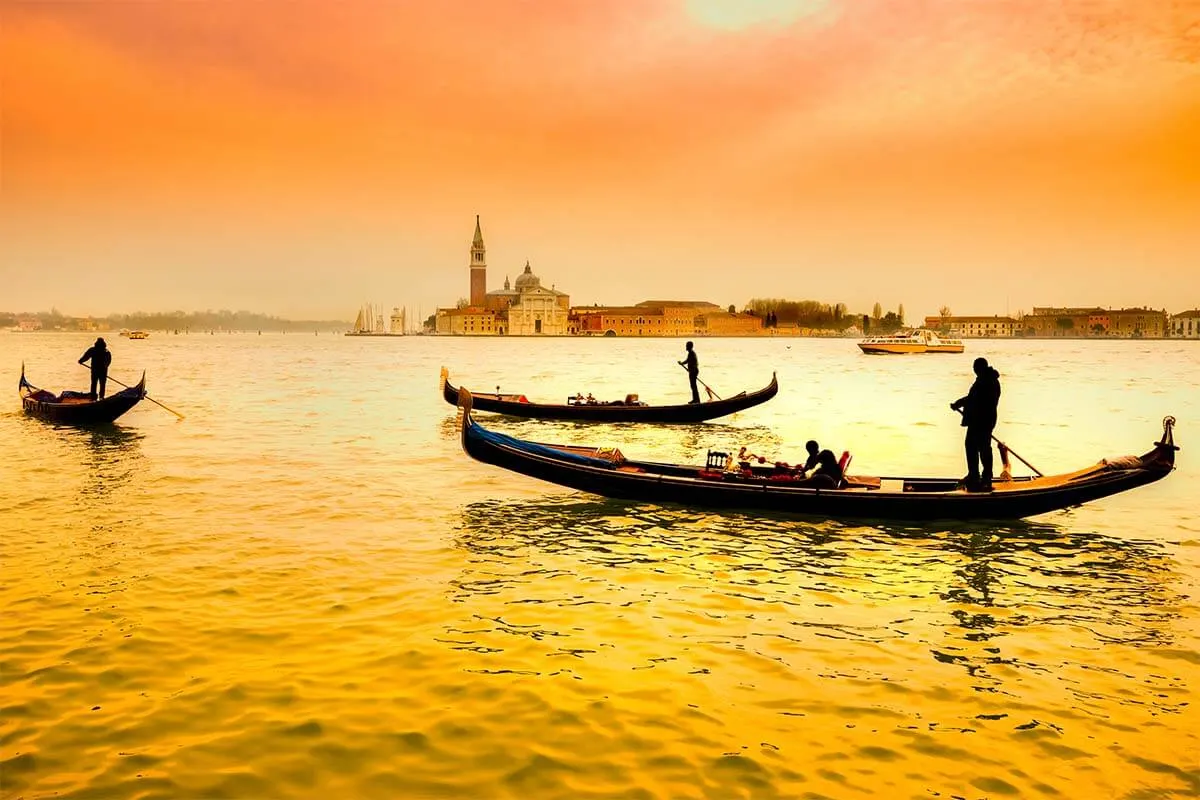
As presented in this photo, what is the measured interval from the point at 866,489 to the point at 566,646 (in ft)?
16.6

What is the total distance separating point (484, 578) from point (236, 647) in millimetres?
2393

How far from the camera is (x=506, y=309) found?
164m

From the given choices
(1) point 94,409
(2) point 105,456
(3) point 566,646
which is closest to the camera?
(3) point 566,646

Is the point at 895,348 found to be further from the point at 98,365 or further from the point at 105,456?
the point at 105,456

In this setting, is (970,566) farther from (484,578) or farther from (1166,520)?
(484,578)

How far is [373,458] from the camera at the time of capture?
15.4 m

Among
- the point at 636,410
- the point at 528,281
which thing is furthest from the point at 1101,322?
the point at 636,410

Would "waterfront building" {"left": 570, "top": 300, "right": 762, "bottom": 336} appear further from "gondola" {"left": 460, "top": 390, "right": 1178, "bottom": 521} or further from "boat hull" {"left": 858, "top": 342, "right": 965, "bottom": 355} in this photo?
"gondola" {"left": 460, "top": 390, "right": 1178, "bottom": 521}

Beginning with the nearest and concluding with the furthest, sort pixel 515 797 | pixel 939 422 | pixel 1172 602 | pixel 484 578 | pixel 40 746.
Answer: pixel 515 797 < pixel 40 746 < pixel 1172 602 < pixel 484 578 < pixel 939 422

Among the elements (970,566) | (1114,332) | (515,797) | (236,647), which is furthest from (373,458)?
(1114,332)

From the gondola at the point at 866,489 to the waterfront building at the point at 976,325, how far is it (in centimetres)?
18385

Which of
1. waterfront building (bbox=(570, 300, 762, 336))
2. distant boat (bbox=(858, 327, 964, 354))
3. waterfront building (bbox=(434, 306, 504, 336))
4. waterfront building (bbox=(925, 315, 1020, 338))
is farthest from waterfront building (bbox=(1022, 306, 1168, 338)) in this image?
waterfront building (bbox=(434, 306, 504, 336))

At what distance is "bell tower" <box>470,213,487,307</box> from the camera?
16938 centimetres

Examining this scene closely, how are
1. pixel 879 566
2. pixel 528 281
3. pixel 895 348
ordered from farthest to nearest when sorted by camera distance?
pixel 528 281 → pixel 895 348 → pixel 879 566
